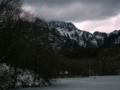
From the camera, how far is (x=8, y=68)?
3147 centimetres

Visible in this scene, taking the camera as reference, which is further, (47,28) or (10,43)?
(47,28)

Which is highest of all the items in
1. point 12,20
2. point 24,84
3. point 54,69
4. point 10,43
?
point 12,20

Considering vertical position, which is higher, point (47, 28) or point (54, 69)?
point (47, 28)

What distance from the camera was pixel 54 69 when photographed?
34.8 meters

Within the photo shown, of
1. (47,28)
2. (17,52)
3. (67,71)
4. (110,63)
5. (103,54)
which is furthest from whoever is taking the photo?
(103,54)

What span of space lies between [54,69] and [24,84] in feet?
19.9

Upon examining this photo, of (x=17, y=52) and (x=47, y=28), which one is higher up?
(x=47, y=28)

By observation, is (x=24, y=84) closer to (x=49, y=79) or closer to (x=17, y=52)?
(x=49, y=79)

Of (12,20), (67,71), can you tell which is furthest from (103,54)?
(12,20)

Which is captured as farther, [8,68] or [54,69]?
[54,69]

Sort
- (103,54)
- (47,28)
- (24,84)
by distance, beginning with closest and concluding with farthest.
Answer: (24,84) → (47,28) → (103,54)

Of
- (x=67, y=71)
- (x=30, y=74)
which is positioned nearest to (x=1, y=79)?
(x=30, y=74)

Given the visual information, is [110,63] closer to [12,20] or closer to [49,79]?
[49,79]

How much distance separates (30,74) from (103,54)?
277ft
